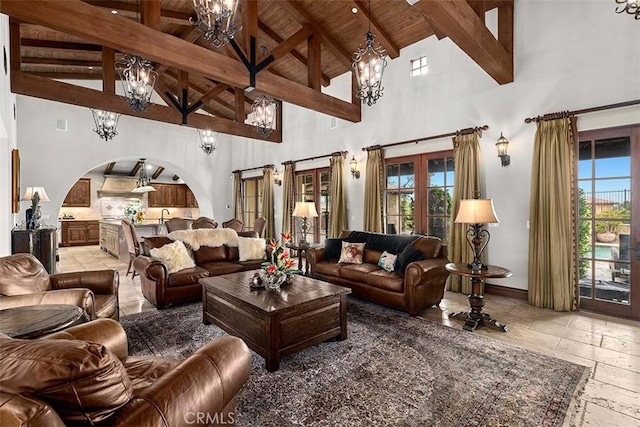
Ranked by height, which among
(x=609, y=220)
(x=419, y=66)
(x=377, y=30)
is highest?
(x=377, y=30)

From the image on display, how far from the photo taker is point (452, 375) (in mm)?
2531

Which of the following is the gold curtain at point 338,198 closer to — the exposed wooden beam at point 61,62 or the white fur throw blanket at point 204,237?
the white fur throw blanket at point 204,237

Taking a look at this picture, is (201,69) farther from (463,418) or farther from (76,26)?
(463,418)

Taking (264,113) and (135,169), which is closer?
(264,113)

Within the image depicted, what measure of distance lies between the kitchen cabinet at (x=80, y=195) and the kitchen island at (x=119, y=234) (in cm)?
282

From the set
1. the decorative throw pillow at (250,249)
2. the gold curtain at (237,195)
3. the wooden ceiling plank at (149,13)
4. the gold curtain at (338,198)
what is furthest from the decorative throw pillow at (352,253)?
the gold curtain at (237,195)

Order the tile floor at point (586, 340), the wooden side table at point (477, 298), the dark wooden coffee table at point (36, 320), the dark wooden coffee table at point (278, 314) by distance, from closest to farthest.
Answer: the dark wooden coffee table at point (36, 320)
the tile floor at point (586, 340)
the dark wooden coffee table at point (278, 314)
the wooden side table at point (477, 298)

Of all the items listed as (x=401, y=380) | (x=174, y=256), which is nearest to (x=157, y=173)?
(x=174, y=256)

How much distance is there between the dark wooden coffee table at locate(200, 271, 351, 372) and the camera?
8.76 ft

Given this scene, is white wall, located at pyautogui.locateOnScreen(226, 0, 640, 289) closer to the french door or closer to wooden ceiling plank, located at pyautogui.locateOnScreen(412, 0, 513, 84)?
the french door

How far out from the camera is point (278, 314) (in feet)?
8.76

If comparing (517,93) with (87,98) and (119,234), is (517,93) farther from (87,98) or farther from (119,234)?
(119,234)

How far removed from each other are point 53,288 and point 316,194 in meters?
5.61

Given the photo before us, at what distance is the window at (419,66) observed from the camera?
18.7 feet
